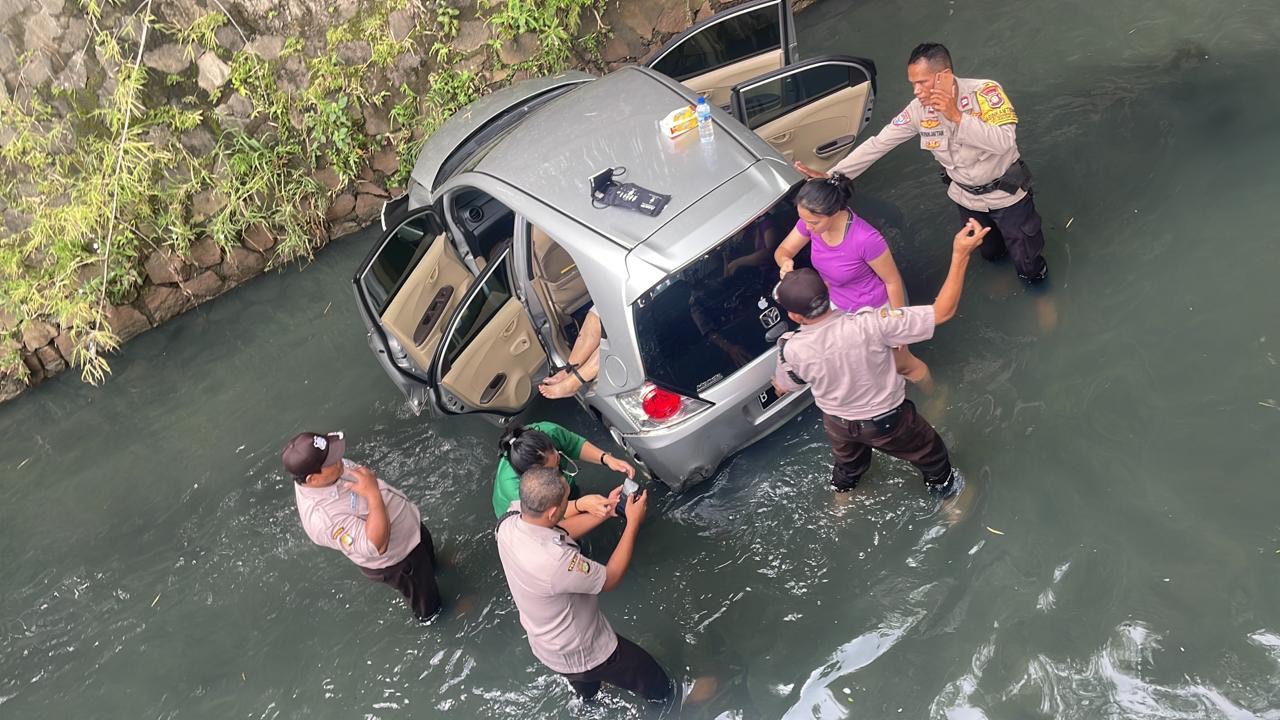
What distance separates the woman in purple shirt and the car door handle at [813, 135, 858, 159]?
122 centimetres

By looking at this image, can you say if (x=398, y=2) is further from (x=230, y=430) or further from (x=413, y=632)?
(x=413, y=632)

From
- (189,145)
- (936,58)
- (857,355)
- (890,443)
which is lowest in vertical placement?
(890,443)

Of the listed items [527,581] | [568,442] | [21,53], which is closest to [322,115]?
[21,53]

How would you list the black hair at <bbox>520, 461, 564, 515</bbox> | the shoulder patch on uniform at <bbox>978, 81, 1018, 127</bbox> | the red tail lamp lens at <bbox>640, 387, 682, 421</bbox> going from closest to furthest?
the black hair at <bbox>520, 461, 564, 515</bbox>, the red tail lamp lens at <bbox>640, 387, 682, 421</bbox>, the shoulder patch on uniform at <bbox>978, 81, 1018, 127</bbox>

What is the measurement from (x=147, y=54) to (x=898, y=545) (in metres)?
6.86

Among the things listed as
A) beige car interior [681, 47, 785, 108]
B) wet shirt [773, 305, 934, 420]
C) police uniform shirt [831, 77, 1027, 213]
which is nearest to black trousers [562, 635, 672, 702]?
wet shirt [773, 305, 934, 420]

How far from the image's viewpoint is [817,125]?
567 centimetres

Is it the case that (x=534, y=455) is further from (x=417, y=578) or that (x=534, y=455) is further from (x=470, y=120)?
(x=470, y=120)

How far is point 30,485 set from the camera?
6.53m

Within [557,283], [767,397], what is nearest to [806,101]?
[557,283]

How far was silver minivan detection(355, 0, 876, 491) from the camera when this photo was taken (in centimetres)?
438

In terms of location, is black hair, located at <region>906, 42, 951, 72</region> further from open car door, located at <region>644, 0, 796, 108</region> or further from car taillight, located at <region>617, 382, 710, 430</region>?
car taillight, located at <region>617, 382, 710, 430</region>

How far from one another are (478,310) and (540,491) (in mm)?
1848

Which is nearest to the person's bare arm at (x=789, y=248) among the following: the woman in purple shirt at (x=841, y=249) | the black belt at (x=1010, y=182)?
the woman in purple shirt at (x=841, y=249)
